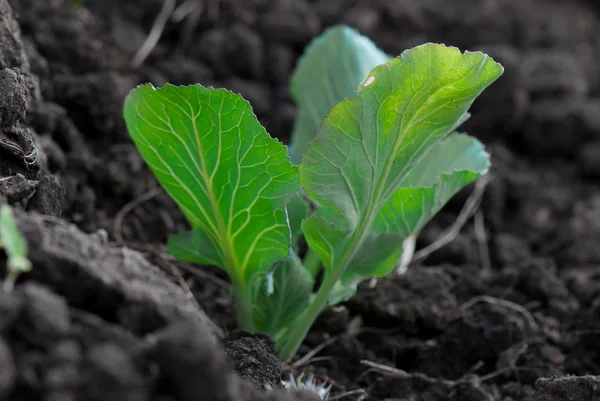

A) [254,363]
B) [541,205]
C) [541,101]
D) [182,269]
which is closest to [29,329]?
[254,363]

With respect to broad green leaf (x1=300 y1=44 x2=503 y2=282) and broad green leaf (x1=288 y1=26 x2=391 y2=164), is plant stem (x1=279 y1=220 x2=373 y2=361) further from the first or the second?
broad green leaf (x1=288 y1=26 x2=391 y2=164)

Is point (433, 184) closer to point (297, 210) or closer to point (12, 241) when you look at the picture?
point (297, 210)

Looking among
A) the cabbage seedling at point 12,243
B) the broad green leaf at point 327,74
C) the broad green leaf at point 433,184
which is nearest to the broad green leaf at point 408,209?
the broad green leaf at point 433,184

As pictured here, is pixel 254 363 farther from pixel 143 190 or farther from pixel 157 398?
pixel 143 190

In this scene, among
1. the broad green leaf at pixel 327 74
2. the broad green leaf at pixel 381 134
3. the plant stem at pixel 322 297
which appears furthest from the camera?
the broad green leaf at pixel 327 74

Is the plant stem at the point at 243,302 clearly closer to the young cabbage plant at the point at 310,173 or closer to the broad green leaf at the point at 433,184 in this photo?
the young cabbage plant at the point at 310,173

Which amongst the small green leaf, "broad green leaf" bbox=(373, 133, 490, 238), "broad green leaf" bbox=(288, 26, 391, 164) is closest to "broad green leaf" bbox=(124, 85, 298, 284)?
the small green leaf

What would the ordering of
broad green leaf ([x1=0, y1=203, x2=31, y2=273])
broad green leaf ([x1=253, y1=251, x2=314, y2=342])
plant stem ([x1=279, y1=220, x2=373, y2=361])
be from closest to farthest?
broad green leaf ([x1=0, y1=203, x2=31, y2=273]), plant stem ([x1=279, y1=220, x2=373, y2=361]), broad green leaf ([x1=253, y1=251, x2=314, y2=342])

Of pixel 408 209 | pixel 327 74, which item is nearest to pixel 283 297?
pixel 408 209
